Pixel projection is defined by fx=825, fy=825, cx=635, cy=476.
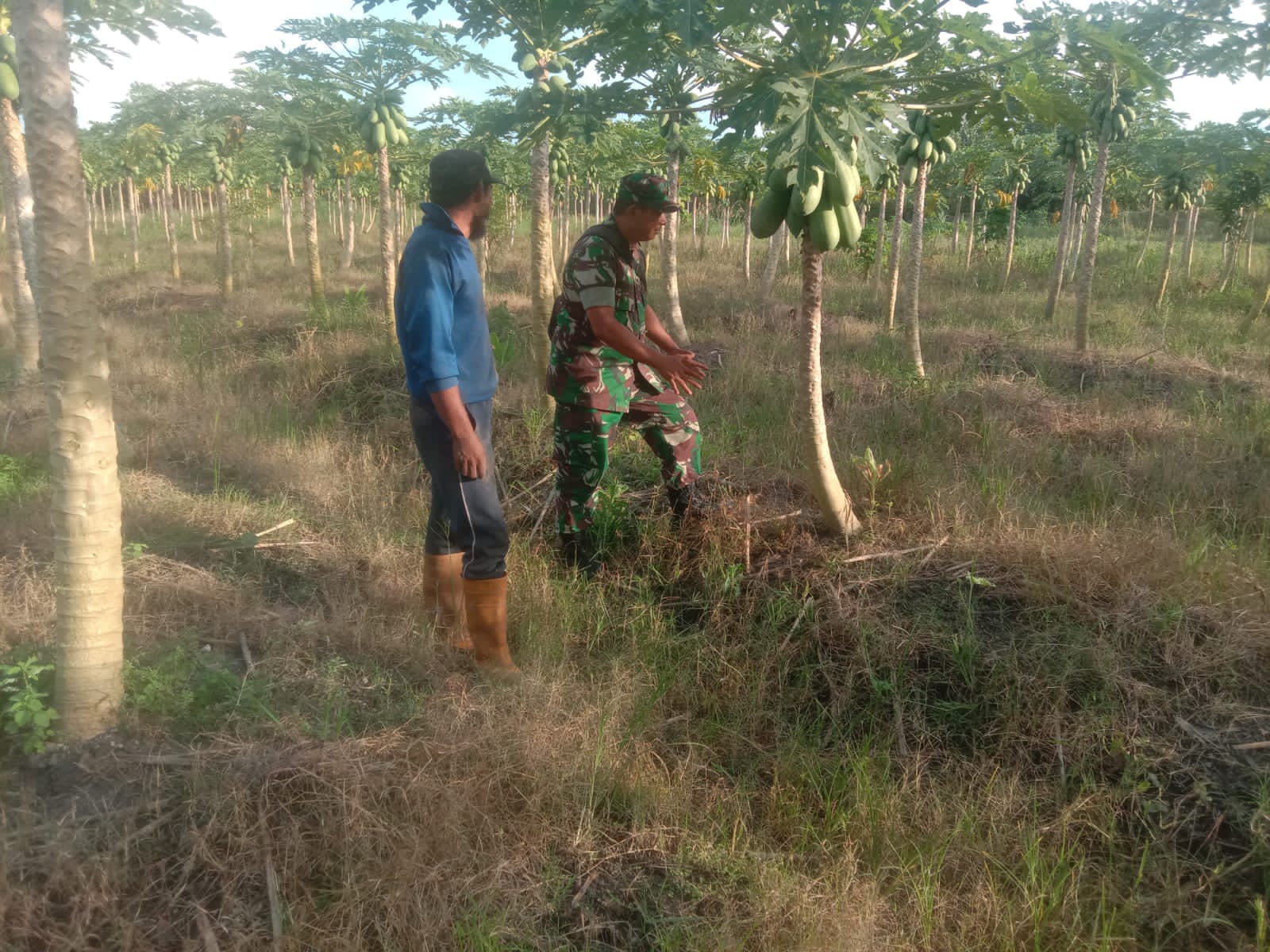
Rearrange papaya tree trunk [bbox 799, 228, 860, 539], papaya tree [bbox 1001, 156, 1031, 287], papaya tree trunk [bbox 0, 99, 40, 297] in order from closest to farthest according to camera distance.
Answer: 1. papaya tree trunk [bbox 799, 228, 860, 539]
2. papaya tree trunk [bbox 0, 99, 40, 297]
3. papaya tree [bbox 1001, 156, 1031, 287]

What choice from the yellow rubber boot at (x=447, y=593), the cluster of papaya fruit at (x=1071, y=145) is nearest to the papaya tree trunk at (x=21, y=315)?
the yellow rubber boot at (x=447, y=593)

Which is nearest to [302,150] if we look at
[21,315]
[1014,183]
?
[21,315]

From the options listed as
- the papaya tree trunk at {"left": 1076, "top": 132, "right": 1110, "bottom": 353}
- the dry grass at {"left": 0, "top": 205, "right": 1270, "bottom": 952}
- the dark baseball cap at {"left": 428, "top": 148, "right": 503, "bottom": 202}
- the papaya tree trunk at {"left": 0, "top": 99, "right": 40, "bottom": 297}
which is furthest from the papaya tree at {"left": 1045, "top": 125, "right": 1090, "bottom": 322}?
the papaya tree trunk at {"left": 0, "top": 99, "right": 40, "bottom": 297}

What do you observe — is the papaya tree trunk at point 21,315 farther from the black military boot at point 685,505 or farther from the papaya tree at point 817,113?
the papaya tree at point 817,113

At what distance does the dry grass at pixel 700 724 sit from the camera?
215 centimetres

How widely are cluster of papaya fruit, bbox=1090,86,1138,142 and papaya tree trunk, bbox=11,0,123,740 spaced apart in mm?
9794

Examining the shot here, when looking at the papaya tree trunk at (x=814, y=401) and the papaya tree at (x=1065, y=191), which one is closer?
the papaya tree trunk at (x=814, y=401)

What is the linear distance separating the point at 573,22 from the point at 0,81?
6.35 m

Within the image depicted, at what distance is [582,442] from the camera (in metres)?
3.81

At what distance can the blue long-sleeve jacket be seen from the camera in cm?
292

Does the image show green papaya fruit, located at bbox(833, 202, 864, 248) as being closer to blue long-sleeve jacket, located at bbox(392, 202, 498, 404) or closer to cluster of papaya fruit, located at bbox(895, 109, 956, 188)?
blue long-sleeve jacket, located at bbox(392, 202, 498, 404)

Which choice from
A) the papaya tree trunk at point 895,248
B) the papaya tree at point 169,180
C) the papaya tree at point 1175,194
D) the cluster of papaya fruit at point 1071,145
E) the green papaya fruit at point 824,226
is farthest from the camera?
the papaya tree at point 169,180

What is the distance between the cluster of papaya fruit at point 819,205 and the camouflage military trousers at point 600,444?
0.94 metres

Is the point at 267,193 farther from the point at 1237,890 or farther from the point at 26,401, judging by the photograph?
the point at 1237,890
